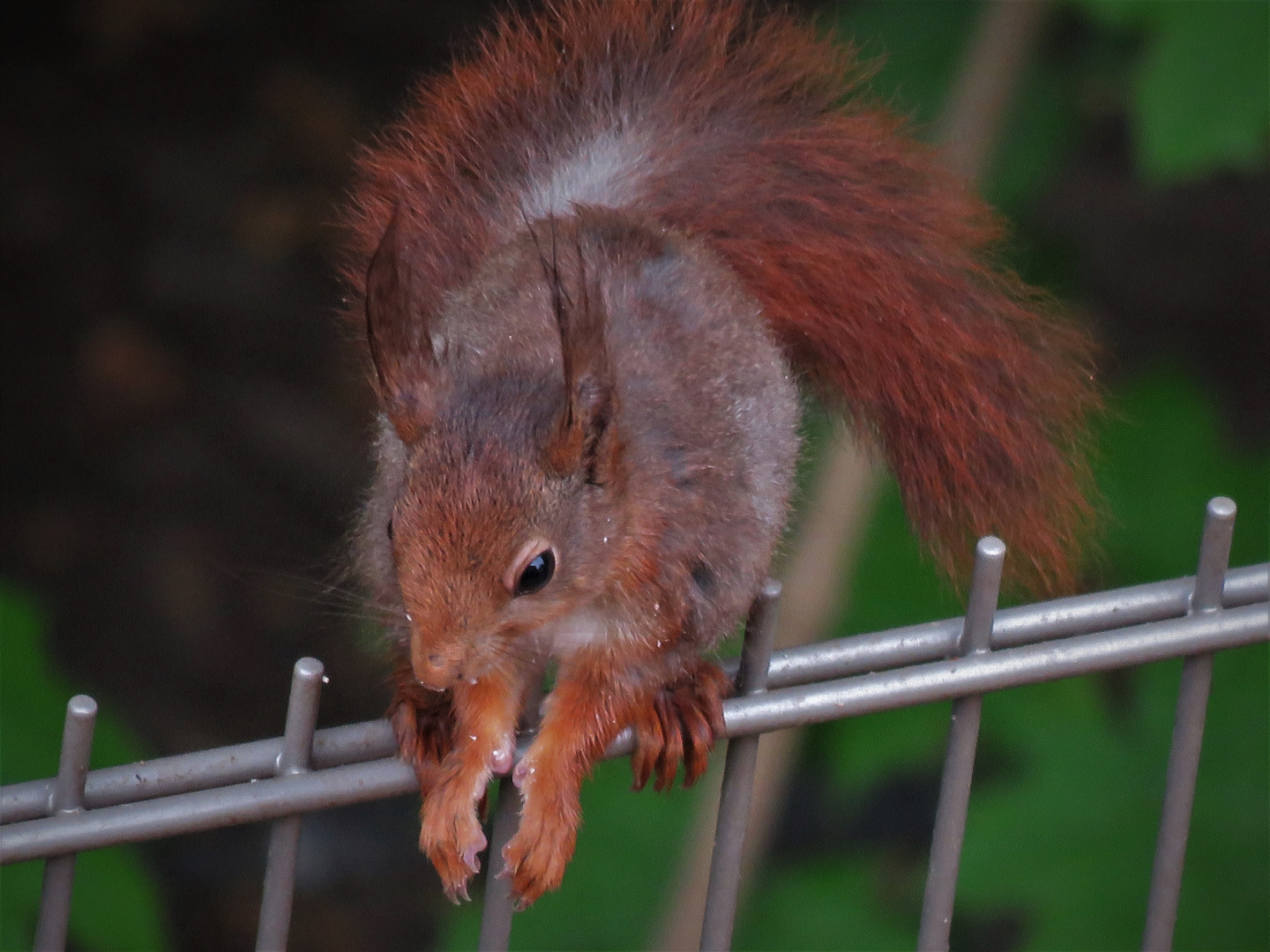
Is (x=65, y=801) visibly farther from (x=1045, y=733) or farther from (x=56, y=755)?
(x=1045, y=733)

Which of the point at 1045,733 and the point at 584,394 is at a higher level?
the point at 1045,733

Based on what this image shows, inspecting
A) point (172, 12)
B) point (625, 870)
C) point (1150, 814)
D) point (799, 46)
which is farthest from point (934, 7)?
point (172, 12)

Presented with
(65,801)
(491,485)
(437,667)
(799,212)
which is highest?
(799,212)

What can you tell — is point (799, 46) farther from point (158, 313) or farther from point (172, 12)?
point (172, 12)

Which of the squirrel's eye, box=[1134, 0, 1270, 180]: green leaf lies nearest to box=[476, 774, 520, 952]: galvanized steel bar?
the squirrel's eye

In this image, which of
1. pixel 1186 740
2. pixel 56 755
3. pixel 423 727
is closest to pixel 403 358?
pixel 423 727

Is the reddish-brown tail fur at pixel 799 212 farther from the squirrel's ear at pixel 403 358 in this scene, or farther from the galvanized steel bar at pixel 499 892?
the galvanized steel bar at pixel 499 892

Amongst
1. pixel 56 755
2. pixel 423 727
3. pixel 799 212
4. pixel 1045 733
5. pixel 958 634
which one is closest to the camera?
pixel 958 634
